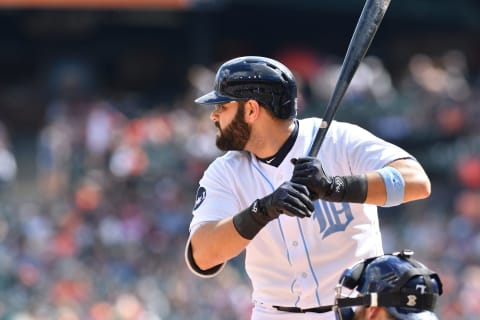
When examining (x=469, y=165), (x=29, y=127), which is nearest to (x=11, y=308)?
(x=469, y=165)

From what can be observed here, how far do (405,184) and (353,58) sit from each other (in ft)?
1.59

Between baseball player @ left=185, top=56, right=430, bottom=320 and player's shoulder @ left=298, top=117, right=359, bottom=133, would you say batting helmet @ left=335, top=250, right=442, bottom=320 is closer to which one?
baseball player @ left=185, top=56, right=430, bottom=320

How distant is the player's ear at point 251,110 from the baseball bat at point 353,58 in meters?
0.23

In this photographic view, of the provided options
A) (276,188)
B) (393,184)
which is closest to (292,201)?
(393,184)

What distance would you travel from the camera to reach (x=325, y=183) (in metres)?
3.60

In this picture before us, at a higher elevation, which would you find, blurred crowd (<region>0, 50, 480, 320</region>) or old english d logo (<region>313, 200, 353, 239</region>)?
old english d logo (<region>313, 200, 353, 239</region>)

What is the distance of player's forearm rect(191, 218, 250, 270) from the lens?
3.79m

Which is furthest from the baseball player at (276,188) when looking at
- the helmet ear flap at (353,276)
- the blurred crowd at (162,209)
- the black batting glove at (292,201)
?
the blurred crowd at (162,209)

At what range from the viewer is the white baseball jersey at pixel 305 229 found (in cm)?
404

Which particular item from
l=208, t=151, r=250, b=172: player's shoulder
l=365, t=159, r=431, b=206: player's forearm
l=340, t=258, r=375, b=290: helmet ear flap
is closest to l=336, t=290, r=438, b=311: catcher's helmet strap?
l=340, t=258, r=375, b=290: helmet ear flap

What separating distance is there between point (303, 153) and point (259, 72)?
350mm

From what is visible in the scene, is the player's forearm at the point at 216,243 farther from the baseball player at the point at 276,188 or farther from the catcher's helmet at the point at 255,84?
the catcher's helmet at the point at 255,84

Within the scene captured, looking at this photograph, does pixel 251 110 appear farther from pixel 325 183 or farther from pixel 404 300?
pixel 404 300

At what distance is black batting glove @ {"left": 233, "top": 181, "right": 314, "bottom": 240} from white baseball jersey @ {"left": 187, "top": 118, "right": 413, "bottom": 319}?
28 centimetres
